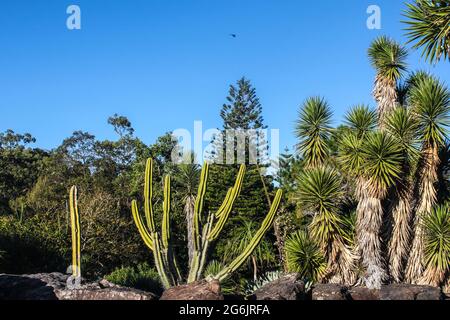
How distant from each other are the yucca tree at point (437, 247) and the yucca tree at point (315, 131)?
11.2 ft

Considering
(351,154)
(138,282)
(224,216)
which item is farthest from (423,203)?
(138,282)

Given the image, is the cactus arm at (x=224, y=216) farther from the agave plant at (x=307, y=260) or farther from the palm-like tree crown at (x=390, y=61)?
the palm-like tree crown at (x=390, y=61)

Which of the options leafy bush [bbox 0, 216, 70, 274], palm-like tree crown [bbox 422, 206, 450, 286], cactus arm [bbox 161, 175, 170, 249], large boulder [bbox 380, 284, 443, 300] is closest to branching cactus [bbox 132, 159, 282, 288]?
cactus arm [bbox 161, 175, 170, 249]

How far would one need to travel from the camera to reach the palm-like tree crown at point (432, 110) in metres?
14.6

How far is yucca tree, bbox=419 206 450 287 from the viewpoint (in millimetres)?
14016

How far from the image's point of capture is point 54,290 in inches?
403

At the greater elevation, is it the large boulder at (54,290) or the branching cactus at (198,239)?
the branching cactus at (198,239)

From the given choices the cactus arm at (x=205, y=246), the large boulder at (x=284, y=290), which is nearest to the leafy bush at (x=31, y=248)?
the cactus arm at (x=205, y=246)

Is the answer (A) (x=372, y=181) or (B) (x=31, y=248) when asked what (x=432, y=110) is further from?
(B) (x=31, y=248)

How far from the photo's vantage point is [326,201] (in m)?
14.9

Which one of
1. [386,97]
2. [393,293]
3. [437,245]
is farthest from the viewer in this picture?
[386,97]

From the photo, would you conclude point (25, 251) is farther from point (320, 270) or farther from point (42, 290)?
point (320, 270)

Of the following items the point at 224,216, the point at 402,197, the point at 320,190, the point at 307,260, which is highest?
the point at 320,190

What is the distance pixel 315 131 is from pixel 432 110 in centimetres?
319
